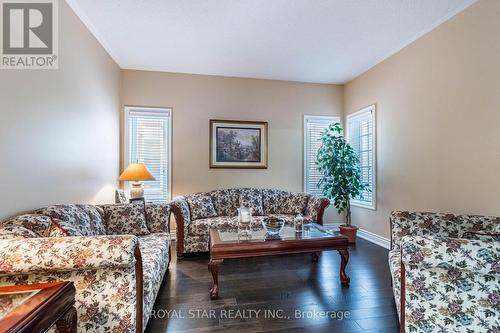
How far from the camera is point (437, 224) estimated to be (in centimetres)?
235

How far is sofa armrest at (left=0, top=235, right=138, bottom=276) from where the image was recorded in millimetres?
1317

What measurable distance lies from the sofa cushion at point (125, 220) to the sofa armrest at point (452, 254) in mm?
2571

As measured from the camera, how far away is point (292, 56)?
3.74m

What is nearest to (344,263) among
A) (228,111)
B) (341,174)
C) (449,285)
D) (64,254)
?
(449,285)

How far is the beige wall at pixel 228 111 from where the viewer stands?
4305 millimetres

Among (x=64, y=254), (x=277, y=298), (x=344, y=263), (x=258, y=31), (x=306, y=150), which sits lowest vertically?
(x=277, y=298)

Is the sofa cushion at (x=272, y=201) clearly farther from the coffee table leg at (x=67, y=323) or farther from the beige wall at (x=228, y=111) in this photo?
the coffee table leg at (x=67, y=323)

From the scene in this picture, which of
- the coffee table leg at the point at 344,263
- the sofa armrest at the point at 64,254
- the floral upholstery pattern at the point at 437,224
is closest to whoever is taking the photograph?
the sofa armrest at the point at 64,254

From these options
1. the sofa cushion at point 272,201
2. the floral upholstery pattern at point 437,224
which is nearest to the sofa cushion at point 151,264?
the sofa cushion at point 272,201

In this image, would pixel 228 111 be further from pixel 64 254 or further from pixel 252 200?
pixel 64 254

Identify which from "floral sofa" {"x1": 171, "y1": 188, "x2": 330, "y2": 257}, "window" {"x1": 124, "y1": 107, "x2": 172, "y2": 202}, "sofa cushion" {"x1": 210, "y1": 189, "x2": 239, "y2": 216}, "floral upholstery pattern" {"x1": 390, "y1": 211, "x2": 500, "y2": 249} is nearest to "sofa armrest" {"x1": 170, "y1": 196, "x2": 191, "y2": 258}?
"floral sofa" {"x1": 171, "y1": 188, "x2": 330, "y2": 257}

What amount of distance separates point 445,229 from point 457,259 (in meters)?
1.08

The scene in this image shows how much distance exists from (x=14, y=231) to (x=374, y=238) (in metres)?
4.35

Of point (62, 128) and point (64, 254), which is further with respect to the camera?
point (62, 128)
